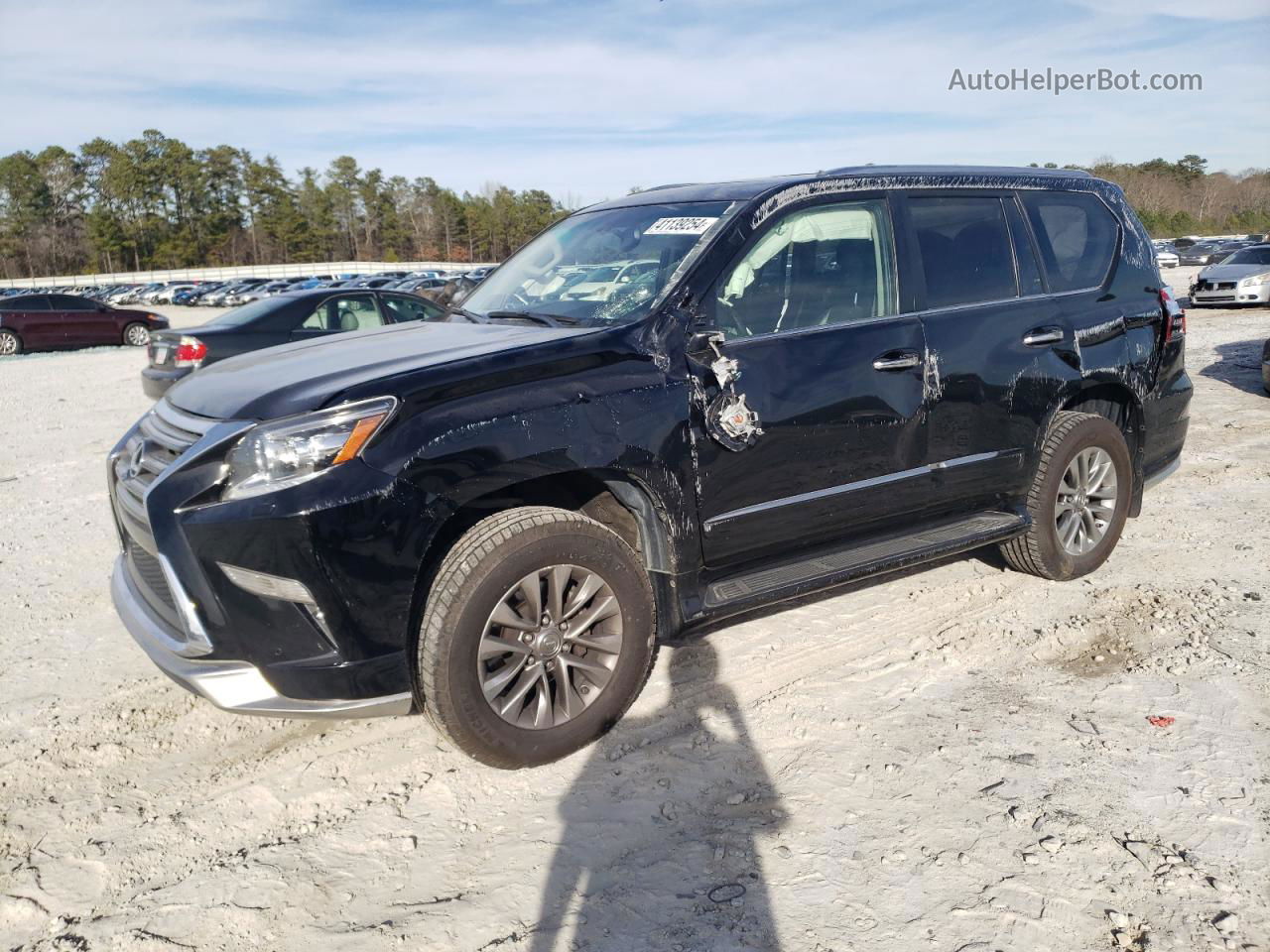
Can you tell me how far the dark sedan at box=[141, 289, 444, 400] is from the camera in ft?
34.3

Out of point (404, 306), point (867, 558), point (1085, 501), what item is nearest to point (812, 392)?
point (867, 558)

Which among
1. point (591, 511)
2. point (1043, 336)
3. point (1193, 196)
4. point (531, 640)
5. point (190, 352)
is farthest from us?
point (1193, 196)

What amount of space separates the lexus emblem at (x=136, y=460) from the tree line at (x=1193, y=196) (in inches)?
3335

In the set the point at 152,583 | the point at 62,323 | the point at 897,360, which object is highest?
the point at 62,323

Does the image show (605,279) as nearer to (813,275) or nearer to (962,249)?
(813,275)

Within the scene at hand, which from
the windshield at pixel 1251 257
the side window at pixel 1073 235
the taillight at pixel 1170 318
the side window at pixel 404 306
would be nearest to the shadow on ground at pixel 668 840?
the side window at pixel 1073 235

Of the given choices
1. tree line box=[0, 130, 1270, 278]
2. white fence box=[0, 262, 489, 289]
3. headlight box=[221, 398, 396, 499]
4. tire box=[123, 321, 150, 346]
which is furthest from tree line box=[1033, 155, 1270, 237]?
headlight box=[221, 398, 396, 499]

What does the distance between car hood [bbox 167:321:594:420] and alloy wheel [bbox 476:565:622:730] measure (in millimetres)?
852

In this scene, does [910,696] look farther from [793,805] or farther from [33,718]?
[33,718]

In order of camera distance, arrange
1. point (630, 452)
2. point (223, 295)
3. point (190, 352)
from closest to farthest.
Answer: point (630, 452), point (190, 352), point (223, 295)

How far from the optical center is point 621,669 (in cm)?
351

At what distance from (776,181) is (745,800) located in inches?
98.7

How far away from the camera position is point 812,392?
3844 millimetres

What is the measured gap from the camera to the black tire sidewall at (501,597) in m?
3.13
